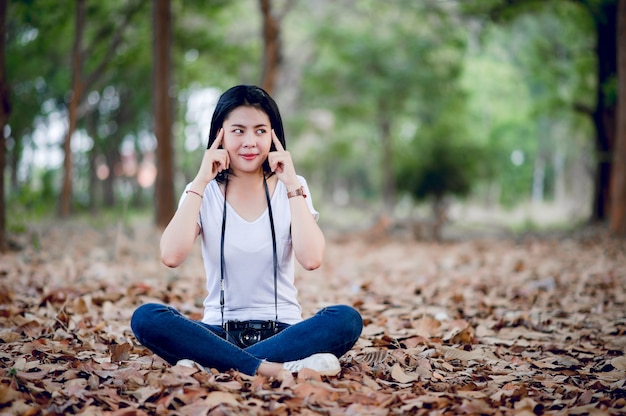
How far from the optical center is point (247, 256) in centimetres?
310

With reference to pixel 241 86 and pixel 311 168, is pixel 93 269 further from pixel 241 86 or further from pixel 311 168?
pixel 311 168

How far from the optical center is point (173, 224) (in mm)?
3082

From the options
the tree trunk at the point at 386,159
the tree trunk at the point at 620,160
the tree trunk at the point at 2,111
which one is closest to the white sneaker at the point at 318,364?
the tree trunk at the point at 2,111

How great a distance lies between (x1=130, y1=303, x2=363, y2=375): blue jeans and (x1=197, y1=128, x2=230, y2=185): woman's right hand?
68 centimetres

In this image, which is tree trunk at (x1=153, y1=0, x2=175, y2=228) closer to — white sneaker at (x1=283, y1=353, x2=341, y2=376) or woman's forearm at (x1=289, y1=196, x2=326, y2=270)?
woman's forearm at (x1=289, y1=196, x2=326, y2=270)

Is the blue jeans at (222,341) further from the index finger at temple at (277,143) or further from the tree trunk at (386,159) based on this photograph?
the tree trunk at (386,159)

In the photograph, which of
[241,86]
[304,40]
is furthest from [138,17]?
[241,86]

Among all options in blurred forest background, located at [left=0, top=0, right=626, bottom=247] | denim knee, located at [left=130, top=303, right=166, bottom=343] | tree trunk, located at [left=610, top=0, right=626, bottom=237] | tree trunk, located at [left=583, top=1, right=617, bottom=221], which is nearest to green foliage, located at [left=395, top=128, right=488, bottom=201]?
blurred forest background, located at [left=0, top=0, right=626, bottom=247]

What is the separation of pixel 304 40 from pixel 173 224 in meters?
21.7

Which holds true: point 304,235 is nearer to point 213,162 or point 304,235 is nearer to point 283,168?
point 283,168

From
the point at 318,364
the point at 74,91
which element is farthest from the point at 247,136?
the point at 74,91

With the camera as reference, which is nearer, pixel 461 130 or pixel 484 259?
pixel 484 259

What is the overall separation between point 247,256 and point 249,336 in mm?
406

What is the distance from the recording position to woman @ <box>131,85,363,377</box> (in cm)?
298
